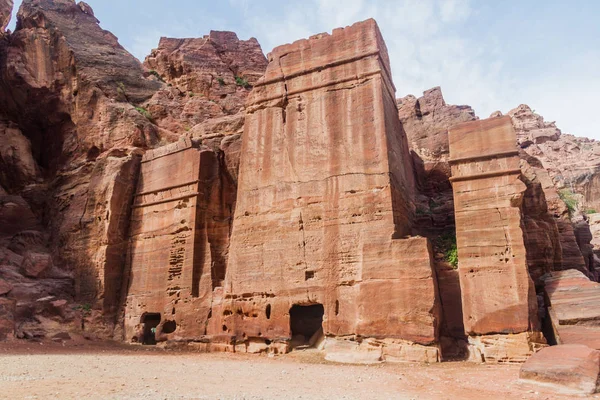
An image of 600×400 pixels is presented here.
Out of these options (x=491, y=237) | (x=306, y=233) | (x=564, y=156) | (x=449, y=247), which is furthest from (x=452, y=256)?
(x=564, y=156)

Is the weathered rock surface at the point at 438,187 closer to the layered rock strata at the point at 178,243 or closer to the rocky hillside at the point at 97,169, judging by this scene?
the rocky hillside at the point at 97,169

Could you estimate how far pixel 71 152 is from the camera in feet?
71.7

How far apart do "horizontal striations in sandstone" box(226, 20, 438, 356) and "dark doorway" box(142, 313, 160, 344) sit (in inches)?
146

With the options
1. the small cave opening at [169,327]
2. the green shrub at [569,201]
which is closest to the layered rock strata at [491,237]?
the green shrub at [569,201]

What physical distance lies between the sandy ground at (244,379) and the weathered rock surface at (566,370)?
253 millimetres

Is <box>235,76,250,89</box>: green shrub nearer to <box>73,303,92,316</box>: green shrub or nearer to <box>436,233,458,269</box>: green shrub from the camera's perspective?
<box>73,303,92,316</box>: green shrub

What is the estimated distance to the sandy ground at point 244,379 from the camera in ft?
24.4

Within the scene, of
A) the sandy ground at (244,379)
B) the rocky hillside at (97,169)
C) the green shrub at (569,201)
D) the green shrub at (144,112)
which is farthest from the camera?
the green shrub at (144,112)

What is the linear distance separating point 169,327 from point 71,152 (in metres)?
10.2

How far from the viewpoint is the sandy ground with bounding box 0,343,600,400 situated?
7.44 m

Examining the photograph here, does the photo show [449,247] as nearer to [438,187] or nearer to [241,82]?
[438,187]

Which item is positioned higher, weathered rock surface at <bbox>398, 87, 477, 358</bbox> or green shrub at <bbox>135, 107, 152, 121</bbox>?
green shrub at <bbox>135, 107, 152, 121</bbox>

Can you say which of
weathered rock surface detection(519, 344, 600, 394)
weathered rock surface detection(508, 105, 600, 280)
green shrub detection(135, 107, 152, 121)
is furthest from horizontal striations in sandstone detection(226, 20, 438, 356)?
weathered rock surface detection(508, 105, 600, 280)

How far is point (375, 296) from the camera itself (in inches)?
491
